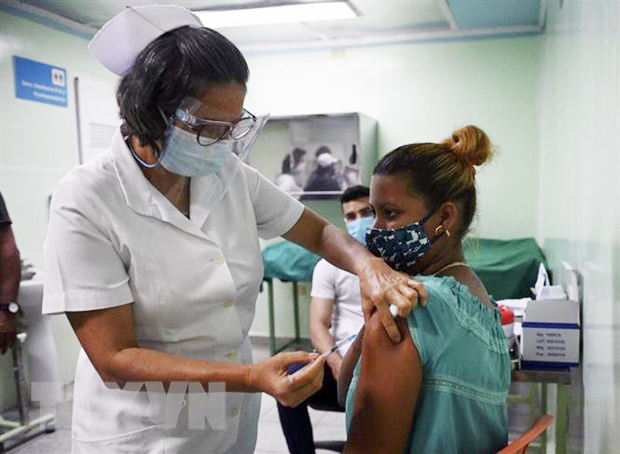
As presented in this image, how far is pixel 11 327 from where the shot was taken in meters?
2.88

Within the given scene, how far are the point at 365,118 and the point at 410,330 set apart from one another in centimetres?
333

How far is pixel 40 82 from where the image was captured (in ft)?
11.3

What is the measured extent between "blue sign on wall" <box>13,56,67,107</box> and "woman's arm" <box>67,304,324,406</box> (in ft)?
9.14

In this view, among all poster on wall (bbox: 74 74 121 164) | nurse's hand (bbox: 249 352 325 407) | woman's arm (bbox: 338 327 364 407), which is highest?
poster on wall (bbox: 74 74 121 164)

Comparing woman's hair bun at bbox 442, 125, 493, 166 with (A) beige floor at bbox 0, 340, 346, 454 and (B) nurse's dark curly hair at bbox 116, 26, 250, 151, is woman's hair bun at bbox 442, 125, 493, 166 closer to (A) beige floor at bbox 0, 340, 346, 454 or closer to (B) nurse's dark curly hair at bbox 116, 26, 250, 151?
(B) nurse's dark curly hair at bbox 116, 26, 250, 151

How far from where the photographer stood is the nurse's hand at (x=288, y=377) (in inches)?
32.7

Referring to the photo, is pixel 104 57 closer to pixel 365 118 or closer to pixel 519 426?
pixel 519 426

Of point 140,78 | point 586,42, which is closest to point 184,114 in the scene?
point 140,78

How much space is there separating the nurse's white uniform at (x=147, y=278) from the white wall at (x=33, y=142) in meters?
2.31

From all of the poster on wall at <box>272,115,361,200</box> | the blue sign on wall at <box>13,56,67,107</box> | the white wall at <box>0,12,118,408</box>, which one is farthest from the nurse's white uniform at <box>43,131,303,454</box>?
the poster on wall at <box>272,115,361,200</box>

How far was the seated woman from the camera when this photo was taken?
3.24 feet

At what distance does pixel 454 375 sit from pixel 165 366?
1.58ft

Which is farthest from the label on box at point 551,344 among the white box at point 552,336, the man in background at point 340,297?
the man in background at point 340,297

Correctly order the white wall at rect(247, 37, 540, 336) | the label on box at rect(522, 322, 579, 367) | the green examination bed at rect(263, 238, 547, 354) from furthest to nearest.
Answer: the white wall at rect(247, 37, 540, 336) < the green examination bed at rect(263, 238, 547, 354) < the label on box at rect(522, 322, 579, 367)
